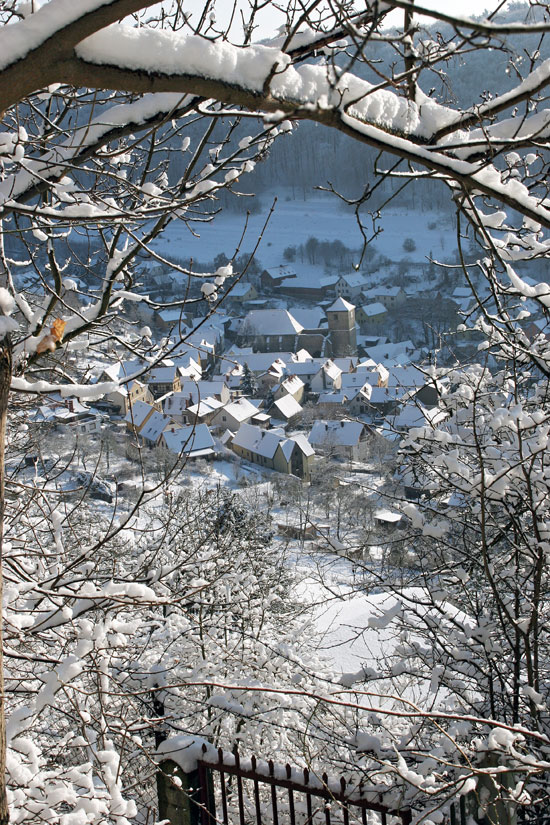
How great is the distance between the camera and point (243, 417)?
32.2 meters

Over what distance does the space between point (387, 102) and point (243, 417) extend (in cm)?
3095

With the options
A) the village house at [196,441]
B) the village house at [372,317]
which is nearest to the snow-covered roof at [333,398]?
the village house at [196,441]

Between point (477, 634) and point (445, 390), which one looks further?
point (445, 390)

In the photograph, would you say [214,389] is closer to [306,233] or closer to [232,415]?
[232,415]

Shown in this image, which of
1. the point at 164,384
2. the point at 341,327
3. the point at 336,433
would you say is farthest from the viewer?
the point at 341,327

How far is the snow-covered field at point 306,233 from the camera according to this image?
58.0m

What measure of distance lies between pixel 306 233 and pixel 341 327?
21.4 m

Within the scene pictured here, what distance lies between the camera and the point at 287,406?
34594 mm

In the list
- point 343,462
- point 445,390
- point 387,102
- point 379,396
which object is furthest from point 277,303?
point 387,102

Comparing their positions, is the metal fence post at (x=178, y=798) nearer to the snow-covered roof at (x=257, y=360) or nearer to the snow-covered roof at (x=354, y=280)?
the snow-covered roof at (x=257, y=360)

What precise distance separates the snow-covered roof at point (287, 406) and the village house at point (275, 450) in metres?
4.64

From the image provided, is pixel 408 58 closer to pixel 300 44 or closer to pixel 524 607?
pixel 300 44

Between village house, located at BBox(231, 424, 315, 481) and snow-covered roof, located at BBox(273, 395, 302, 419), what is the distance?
4642mm

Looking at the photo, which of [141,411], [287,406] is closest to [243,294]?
[287,406]
